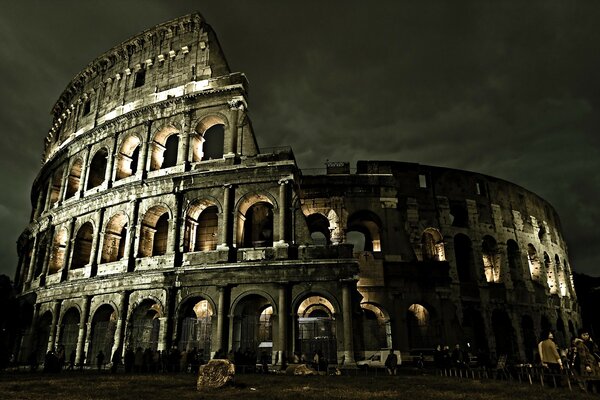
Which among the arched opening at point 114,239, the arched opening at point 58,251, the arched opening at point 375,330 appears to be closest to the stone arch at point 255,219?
the arched opening at point 375,330

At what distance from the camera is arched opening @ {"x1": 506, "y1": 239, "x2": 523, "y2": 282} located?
25391 millimetres

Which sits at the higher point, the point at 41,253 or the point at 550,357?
the point at 41,253

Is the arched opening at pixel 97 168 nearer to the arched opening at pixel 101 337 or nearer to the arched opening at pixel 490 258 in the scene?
the arched opening at pixel 101 337

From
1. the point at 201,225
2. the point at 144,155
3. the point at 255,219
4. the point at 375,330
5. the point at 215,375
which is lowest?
the point at 215,375

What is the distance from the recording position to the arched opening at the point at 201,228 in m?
18.6

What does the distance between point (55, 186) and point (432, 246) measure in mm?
22882

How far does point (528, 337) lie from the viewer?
24.8 meters

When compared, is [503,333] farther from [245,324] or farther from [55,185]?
[55,185]

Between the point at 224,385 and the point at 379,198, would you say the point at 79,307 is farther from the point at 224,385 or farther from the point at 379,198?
the point at 379,198

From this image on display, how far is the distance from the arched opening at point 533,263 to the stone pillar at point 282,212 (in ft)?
59.9

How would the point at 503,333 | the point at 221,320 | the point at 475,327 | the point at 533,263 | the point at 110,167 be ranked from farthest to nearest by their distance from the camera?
the point at 533,263 → the point at 503,333 → the point at 475,327 → the point at 110,167 → the point at 221,320

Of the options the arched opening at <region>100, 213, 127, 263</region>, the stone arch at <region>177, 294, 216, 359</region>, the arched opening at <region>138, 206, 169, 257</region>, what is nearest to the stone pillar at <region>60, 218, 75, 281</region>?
the arched opening at <region>100, 213, 127, 263</region>

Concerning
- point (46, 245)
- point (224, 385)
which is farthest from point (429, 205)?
point (46, 245)

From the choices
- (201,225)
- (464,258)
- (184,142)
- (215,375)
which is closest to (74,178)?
(184,142)
